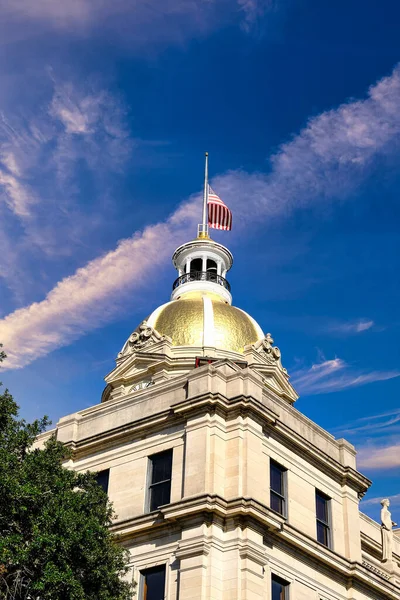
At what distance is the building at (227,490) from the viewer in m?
31.6

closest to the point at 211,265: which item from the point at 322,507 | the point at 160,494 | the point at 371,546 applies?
the point at 371,546

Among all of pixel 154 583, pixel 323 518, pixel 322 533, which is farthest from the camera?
pixel 323 518

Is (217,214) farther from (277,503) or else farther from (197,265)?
(277,503)

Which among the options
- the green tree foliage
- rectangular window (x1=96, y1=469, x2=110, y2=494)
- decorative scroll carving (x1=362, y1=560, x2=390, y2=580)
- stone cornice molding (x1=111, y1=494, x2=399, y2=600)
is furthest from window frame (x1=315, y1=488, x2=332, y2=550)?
the green tree foliage

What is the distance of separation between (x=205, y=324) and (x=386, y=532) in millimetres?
18550

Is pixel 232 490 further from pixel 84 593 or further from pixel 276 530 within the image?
pixel 84 593

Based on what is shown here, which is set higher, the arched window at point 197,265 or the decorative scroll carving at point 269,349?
the arched window at point 197,265

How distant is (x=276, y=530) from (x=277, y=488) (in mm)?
2530

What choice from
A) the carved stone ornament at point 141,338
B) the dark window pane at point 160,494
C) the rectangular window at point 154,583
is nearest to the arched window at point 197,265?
the carved stone ornament at point 141,338

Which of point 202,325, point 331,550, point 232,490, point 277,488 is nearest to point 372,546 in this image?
point 331,550

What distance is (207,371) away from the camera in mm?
35375

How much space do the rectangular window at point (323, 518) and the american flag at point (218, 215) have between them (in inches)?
1222

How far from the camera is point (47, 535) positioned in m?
26.9

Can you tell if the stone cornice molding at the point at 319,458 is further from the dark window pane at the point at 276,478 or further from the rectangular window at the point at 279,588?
the rectangular window at the point at 279,588
